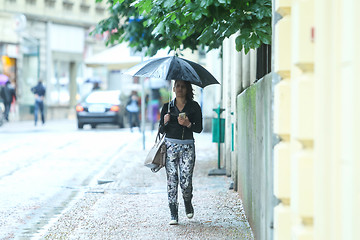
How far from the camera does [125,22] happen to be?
48.1ft

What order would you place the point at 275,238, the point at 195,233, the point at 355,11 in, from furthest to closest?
the point at 195,233
the point at 275,238
the point at 355,11

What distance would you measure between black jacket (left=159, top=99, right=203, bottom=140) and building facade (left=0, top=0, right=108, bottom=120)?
30022 millimetres

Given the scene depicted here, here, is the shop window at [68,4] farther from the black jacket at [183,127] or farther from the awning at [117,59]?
the black jacket at [183,127]

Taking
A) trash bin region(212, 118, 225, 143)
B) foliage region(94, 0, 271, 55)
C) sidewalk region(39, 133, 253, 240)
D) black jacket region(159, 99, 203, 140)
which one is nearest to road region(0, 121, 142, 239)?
sidewalk region(39, 133, 253, 240)

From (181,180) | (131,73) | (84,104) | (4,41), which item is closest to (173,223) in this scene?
(181,180)

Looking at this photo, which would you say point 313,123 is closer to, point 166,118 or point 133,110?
point 166,118

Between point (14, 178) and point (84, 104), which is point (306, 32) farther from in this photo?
point (84, 104)

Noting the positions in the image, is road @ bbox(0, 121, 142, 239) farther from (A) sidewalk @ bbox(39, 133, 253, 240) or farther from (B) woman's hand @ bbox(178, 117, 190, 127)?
(B) woman's hand @ bbox(178, 117, 190, 127)

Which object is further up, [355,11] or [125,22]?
[125,22]

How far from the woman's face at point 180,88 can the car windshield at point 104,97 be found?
21494mm

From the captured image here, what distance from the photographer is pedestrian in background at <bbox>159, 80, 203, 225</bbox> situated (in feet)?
27.5

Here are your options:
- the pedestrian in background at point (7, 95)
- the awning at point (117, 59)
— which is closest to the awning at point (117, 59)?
the awning at point (117, 59)

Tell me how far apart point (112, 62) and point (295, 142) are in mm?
21681

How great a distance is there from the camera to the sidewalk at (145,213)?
25.9 feet
